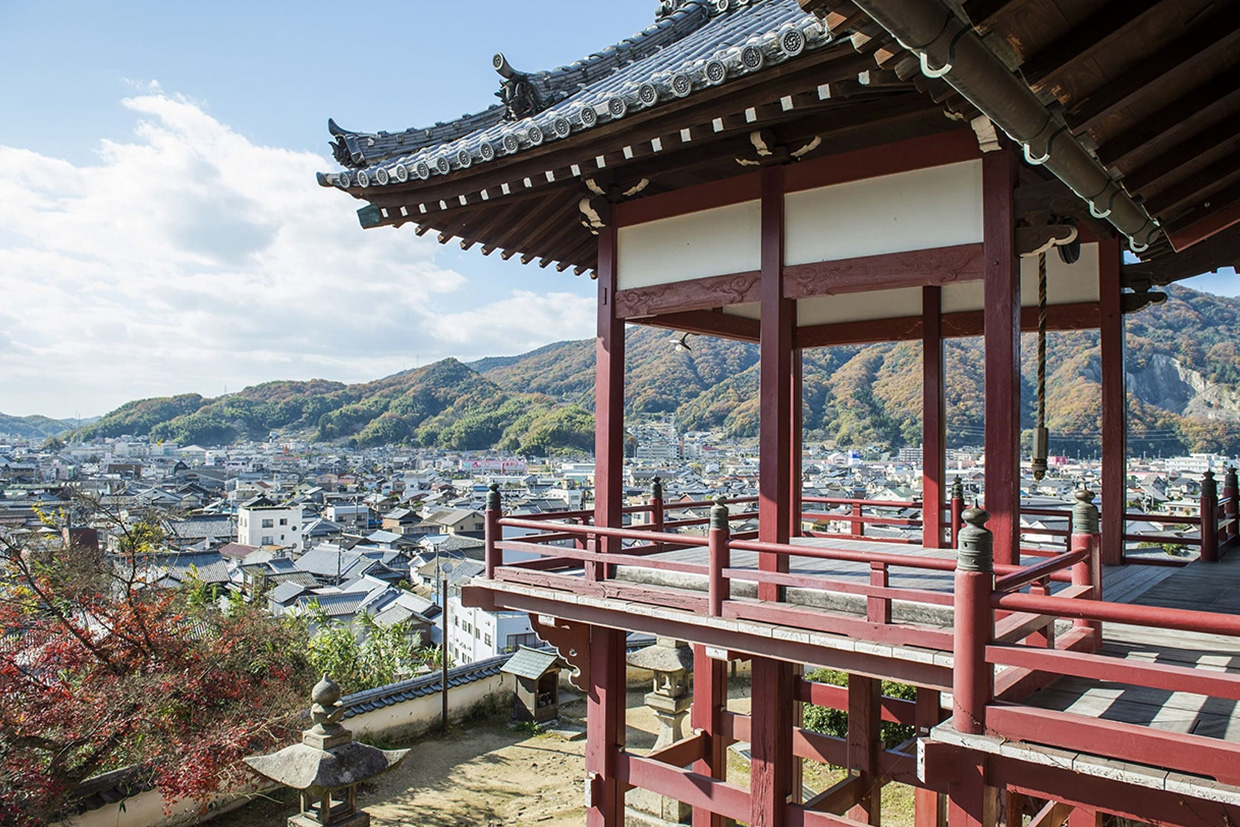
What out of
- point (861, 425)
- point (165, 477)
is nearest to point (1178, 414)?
point (861, 425)

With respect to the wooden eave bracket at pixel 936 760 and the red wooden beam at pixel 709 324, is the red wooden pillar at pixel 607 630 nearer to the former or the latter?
the red wooden beam at pixel 709 324

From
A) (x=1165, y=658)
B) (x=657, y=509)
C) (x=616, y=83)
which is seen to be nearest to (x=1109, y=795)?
(x=1165, y=658)

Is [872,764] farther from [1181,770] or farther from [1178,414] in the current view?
[1178,414]

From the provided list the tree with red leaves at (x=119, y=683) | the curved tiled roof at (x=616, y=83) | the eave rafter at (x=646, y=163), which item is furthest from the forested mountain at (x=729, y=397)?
the tree with red leaves at (x=119, y=683)

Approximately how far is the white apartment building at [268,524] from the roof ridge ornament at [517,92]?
67327 mm

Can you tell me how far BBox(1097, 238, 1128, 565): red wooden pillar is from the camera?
7691 millimetres

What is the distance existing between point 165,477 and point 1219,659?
4850 inches

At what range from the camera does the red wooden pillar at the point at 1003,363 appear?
15.1ft

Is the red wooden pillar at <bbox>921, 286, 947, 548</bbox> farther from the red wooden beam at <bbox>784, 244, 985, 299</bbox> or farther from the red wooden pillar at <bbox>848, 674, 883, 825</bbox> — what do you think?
the red wooden beam at <bbox>784, 244, 985, 299</bbox>

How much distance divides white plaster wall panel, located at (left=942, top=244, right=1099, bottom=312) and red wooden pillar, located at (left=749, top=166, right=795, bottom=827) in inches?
120

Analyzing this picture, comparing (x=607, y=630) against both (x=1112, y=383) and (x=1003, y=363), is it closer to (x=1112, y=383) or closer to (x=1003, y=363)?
(x=1003, y=363)

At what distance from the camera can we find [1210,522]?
8102mm

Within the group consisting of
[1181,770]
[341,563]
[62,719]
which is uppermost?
[1181,770]

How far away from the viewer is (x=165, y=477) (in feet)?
351
